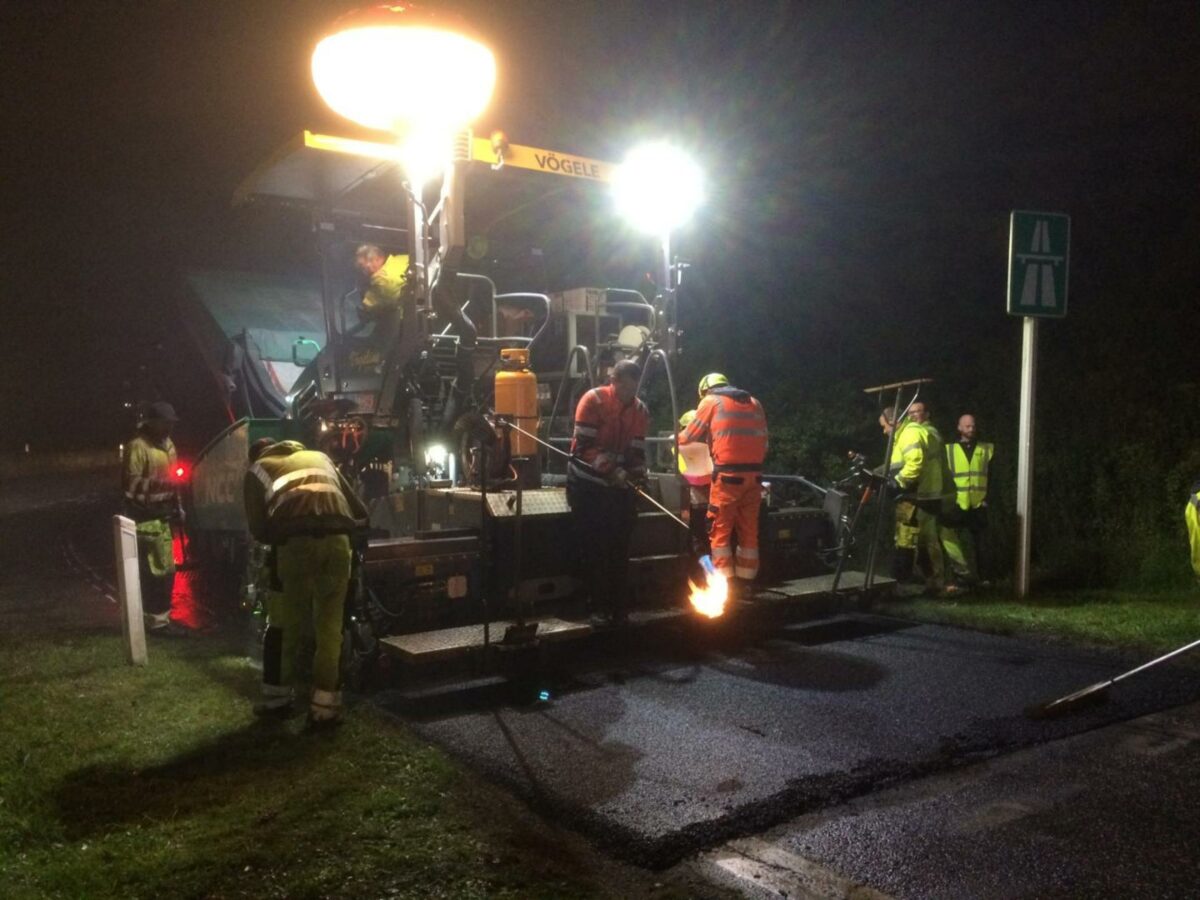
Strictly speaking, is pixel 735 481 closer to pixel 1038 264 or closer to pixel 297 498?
pixel 297 498

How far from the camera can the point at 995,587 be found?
8.83 meters

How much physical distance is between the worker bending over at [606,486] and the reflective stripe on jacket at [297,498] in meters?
1.53

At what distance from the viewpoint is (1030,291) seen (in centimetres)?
820

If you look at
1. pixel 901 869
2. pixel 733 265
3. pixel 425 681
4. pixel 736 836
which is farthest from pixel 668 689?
pixel 733 265

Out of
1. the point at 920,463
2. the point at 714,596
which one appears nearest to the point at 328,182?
the point at 714,596

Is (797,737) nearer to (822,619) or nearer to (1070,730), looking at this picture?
(1070,730)

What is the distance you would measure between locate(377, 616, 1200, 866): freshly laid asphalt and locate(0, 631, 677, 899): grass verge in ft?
0.96

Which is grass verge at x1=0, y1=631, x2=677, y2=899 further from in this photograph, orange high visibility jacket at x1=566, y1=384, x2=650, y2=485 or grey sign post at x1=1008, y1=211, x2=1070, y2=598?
grey sign post at x1=1008, y1=211, x2=1070, y2=598

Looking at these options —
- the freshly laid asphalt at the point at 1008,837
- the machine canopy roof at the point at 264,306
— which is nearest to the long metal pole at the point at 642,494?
the freshly laid asphalt at the point at 1008,837

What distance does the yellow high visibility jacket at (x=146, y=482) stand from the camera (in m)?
8.23

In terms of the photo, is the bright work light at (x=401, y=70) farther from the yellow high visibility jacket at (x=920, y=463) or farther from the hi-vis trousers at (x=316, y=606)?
the yellow high visibility jacket at (x=920, y=463)

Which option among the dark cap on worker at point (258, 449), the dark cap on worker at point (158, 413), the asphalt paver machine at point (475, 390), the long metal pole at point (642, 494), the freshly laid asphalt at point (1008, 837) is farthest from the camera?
the dark cap on worker at point (158, 413)

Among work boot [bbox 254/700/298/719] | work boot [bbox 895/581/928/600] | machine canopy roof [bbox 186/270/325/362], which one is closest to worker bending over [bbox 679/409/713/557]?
work boot [bbox 895/581/928/600]

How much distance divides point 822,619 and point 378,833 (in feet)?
15.6
